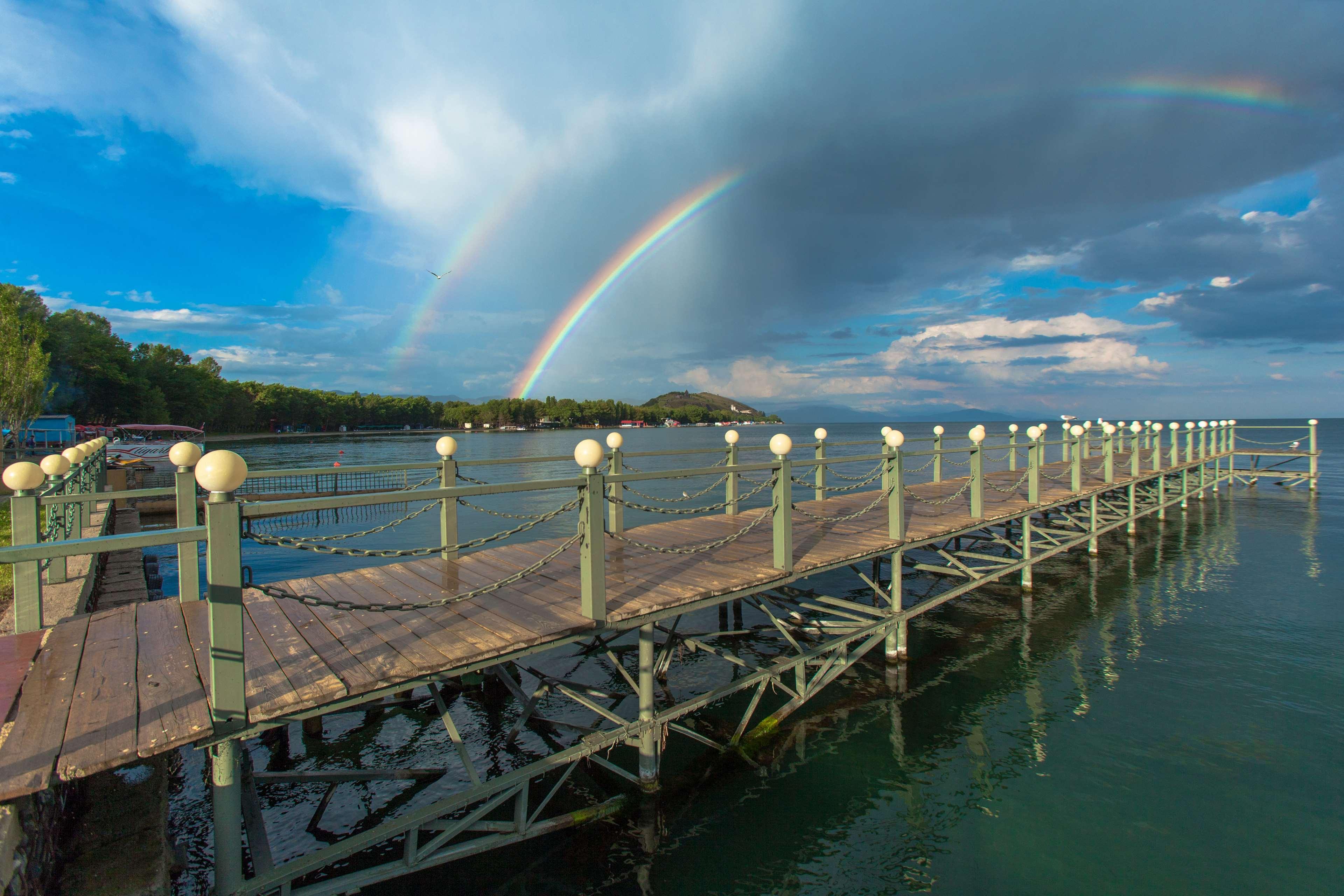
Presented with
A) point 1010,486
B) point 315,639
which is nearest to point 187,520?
point 315,639

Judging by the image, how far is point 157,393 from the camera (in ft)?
249

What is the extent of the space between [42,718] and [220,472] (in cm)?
175

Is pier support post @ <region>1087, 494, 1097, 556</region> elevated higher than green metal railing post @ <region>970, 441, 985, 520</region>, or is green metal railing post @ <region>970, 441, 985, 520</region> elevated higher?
green metal railing post @ <region>970, 441, 985, 520</region>

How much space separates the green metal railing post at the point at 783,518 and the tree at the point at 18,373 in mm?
50236

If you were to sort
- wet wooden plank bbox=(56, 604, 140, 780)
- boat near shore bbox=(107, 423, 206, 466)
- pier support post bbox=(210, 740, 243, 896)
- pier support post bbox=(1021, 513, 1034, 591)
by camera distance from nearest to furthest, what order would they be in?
1. wet wooden plank bbox=(56, 604, 140, 780)
2. pier support post bbox=(210, 740, 243, 896)
3. pier support post bbox=(1021, 513, 1034, 591)
4. boat near shore bbox=(107, 423, 206, 466)

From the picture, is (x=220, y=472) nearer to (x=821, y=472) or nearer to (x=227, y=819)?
(x=227, y=819)

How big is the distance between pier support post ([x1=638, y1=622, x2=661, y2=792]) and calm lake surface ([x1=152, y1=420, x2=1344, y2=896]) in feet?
1.05

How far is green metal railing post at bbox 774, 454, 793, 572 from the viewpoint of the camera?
6.86 meters

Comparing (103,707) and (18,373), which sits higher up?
(18,373)

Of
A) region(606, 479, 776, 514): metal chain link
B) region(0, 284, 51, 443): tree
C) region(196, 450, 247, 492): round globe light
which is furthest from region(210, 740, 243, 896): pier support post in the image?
region(0, 284, 51, 443): tree

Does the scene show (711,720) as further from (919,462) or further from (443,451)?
(919,462)

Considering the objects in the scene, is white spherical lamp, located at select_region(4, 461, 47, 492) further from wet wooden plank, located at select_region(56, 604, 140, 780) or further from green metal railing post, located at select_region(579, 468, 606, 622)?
green metal railing post, located at select_region(579, 468, 606, 622)

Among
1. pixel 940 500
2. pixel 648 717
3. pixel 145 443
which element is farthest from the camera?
pixel 145 443

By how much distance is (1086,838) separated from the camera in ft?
19.5
